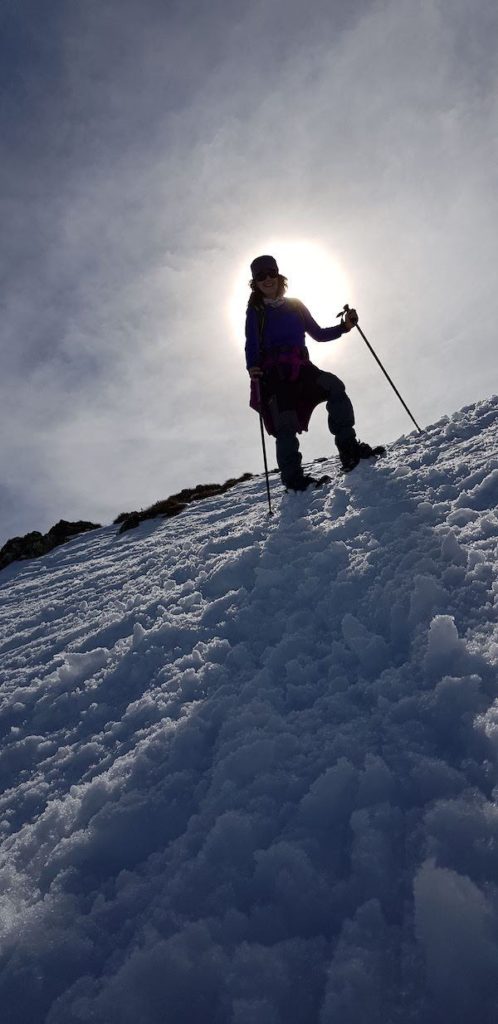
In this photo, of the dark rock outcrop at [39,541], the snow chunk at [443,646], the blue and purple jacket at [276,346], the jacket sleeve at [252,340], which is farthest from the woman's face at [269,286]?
the dark rock outcrop at [39,541]

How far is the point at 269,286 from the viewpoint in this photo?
7.18 meters

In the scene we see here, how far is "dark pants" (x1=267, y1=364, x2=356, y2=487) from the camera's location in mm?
6895

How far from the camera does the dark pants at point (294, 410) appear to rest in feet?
22.6

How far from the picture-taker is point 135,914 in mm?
1909

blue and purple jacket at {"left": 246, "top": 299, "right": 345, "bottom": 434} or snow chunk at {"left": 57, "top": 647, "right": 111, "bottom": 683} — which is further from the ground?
blue and purple jacket at {"left": 246, "top": 299, "right": 345, "bottom": 434}

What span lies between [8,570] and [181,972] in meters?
12.6

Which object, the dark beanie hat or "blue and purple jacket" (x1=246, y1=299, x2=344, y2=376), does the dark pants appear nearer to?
"blue and purple jacket" (x1=246, y1=299, x2=344, y2=376)

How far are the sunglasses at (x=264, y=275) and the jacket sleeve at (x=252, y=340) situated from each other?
1.29ft

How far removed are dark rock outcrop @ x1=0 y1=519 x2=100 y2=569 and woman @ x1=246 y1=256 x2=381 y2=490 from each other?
930 centimetres

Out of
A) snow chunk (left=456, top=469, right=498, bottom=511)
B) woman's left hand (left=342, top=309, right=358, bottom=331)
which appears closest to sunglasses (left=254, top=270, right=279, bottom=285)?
woman's left hand (left=342, top=309, right=358, bottom=331)

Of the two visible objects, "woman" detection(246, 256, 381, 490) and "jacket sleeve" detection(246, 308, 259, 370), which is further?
"jacket sleeve" detection(246, 308, 259, 370)

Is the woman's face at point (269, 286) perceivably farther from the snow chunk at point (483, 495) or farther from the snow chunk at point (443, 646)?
the snow chunk at point (443, 646)

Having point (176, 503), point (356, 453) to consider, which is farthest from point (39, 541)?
point (356, 453)

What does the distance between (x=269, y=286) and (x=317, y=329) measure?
878 mm
